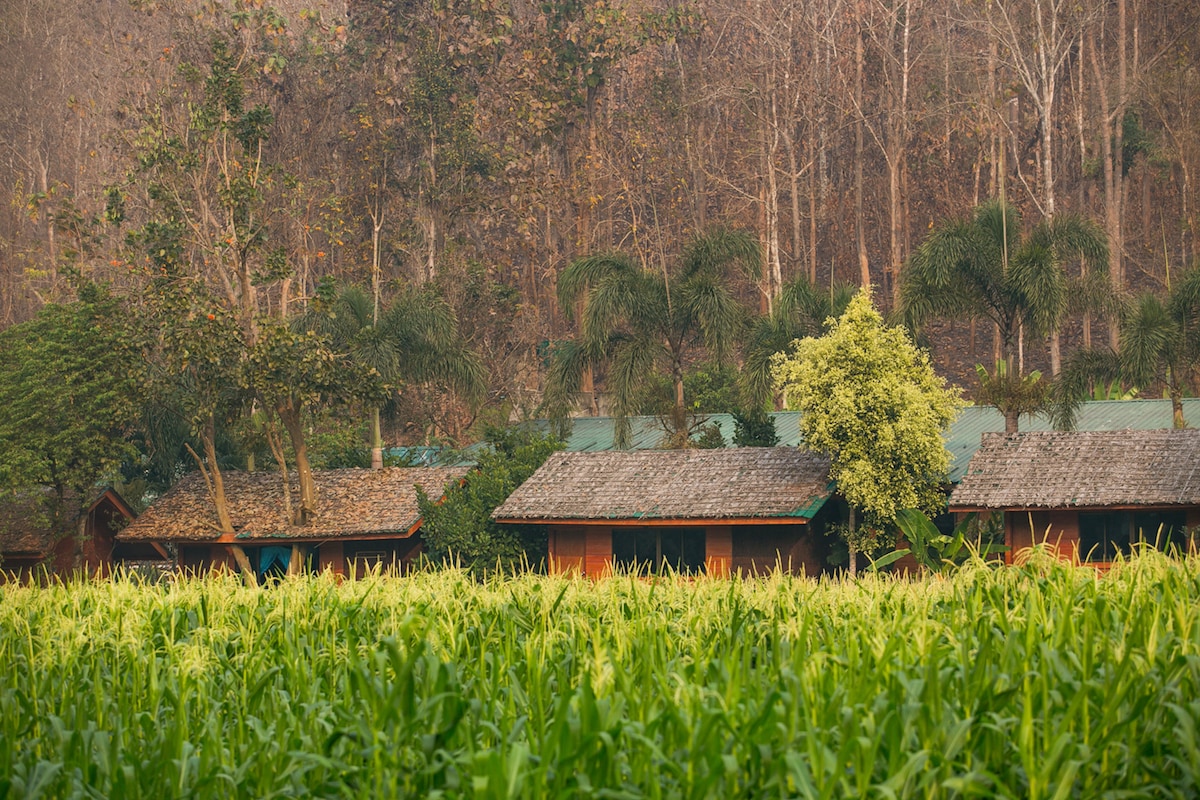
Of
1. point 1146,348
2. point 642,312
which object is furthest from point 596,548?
point 1146,348

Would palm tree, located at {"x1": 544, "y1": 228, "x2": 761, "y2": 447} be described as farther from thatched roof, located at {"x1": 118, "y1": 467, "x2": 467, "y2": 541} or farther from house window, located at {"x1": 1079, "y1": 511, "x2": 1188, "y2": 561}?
house window, located at {"x1": 1079, "y1": 511, "x2": 1188, "y2": 561}

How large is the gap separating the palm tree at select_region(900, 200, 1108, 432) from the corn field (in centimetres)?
1614

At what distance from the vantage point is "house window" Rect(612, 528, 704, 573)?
91.7 ft

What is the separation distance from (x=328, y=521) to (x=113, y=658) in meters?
19.2

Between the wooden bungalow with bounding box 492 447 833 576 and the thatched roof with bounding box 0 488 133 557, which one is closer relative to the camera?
the wooden bungalow with bounding box 492 447 833 576

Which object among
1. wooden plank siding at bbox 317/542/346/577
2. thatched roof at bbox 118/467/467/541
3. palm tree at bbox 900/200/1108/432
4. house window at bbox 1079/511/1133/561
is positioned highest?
palm tree at bbox 900/200/1108/432

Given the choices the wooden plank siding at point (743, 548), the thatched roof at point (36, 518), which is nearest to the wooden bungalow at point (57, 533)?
the thatched roof at point (36, 518)

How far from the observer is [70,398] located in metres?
32.3

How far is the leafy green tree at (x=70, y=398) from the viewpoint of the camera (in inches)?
1251

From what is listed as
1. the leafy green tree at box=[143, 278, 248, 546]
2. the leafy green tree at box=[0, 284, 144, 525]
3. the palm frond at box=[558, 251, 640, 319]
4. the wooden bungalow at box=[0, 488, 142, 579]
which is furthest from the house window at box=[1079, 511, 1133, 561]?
the wooden bungalow at box=[0, 488, 142, 579]

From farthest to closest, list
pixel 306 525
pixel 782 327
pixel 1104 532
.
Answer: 1. pixel 306 525
2. pixel 782 327
3. pixel 1104 532

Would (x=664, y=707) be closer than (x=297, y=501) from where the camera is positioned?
Yes

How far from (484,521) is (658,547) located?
3.79m

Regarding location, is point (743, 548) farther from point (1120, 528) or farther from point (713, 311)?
point (1120, 528)
